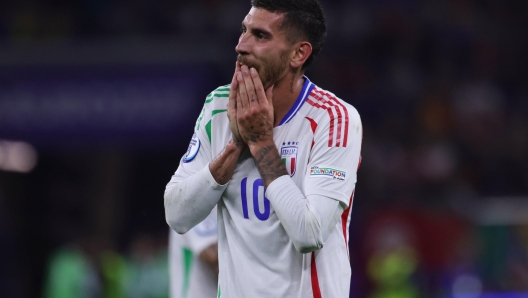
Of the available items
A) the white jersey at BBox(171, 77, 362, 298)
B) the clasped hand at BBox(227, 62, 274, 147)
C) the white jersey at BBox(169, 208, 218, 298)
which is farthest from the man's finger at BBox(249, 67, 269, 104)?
the white jersey at BBox(169, 208, 218, 298)

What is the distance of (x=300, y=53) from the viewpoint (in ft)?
11.9

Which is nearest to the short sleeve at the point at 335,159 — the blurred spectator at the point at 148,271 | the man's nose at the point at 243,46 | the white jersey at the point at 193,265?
the man's nose at the point at 243,46

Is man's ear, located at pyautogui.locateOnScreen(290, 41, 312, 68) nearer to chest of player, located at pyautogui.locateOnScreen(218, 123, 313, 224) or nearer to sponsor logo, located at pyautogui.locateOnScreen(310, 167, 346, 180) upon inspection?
chest of player, located at pyautogui.locateOnScreen(218, 123, 313, 224)

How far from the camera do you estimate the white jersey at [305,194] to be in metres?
3.43

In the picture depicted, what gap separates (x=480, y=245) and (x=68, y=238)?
6.64 m

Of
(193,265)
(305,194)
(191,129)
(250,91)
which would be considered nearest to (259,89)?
(250,91)

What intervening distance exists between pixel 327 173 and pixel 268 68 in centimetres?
51

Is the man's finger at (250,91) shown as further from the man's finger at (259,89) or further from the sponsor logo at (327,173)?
the sponsor logo at (327,173)

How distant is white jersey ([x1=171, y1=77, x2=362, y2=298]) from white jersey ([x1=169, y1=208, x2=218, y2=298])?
127cm

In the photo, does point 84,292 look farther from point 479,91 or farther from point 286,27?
point 286,27

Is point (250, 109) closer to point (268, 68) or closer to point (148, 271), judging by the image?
point (268, 68)

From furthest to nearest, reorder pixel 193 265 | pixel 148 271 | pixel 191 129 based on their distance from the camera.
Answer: pixel 191 129 → pixel 148 271 → pixel 193 265

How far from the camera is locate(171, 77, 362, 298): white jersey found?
11.3ft

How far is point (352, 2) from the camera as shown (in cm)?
1473
